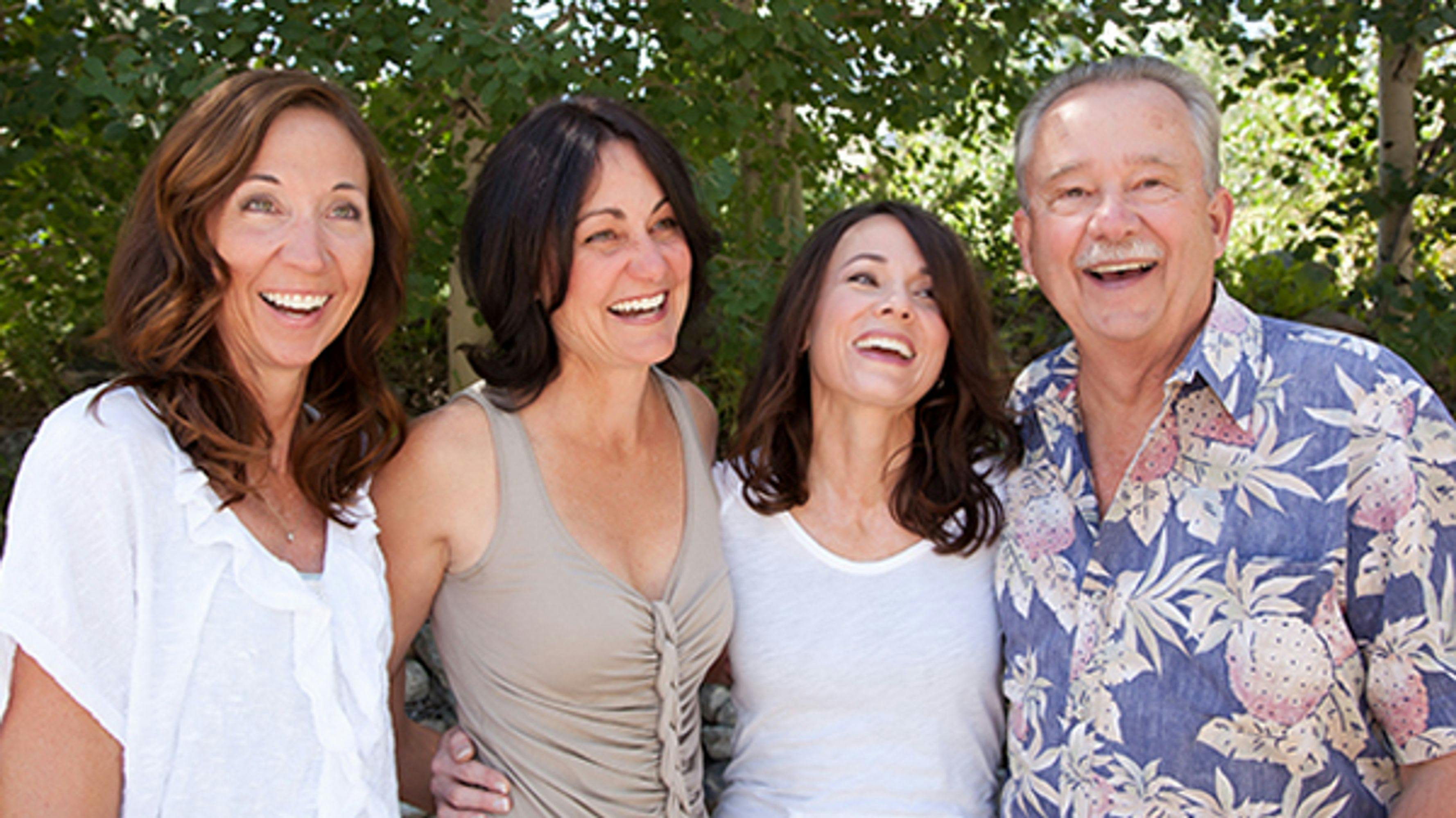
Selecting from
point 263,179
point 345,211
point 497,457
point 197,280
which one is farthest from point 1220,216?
point 197,280

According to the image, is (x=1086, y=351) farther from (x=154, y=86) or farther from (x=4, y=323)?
(x=4, y=323)

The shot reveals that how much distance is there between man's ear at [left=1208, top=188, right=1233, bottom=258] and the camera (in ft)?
7.91

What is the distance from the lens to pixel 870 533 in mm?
2701

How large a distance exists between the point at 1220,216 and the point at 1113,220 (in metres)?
0.28

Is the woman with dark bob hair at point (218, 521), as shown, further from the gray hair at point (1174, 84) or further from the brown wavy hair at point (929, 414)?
the gray hair at point (1174, 84)

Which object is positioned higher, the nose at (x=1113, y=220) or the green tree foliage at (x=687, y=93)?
the green tree foliage at (x=687, y=93)

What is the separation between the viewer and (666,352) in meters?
2.55

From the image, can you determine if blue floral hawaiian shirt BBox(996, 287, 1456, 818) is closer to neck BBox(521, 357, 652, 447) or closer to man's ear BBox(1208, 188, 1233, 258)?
man's ear BBox(1208, 188, 1233, 258)

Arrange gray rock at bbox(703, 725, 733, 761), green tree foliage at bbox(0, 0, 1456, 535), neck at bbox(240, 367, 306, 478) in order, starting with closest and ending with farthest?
neck at bbox(240, 367, 306, 478) → green tree foliage at bbox(0, 0, 1456, 535) → gray rock at bbox(703, 725, 733, 761)

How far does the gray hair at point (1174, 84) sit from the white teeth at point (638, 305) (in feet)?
3.09

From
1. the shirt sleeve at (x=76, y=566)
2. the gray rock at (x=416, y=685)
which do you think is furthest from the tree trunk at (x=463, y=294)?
the shirt sleeve at (x=76, y=566)

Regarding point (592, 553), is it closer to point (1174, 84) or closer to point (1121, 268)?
point (1121, 268)

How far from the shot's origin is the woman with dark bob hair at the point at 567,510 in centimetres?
236

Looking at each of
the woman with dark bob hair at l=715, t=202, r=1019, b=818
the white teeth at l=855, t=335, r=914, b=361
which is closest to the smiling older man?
the woman with dark bob hair at l=715, t=202, r=1019, b=818
